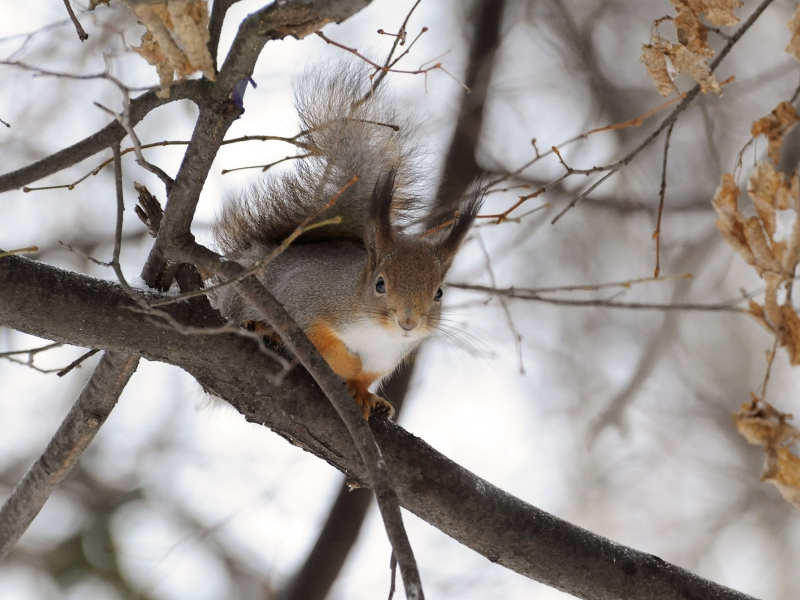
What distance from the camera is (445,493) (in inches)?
96.7

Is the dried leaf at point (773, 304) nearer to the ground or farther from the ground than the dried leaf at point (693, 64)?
nearer to the ground

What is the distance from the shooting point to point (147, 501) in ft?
17.9

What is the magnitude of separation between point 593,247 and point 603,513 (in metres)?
1.92

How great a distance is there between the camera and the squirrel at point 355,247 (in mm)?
2943

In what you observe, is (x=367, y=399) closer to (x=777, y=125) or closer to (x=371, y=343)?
(x=371, y=343)

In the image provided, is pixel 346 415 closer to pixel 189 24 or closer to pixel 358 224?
pixel 189 24

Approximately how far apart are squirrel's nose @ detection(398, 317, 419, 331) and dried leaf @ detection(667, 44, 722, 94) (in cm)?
117

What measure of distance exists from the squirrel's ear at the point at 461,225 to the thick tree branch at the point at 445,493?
2.66 feet

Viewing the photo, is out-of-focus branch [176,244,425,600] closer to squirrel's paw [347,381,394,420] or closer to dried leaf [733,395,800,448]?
dried leaf [733,395,800,448]

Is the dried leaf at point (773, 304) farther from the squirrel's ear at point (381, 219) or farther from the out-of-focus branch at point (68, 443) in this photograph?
the out-of-focus branch at point (68, 443)

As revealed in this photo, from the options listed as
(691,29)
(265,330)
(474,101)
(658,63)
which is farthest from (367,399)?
(474,101)

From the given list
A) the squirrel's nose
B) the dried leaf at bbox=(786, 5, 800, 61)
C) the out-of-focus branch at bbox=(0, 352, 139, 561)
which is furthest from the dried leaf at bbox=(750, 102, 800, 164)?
the out-of-focus branch at bbox=(0, 352, 139, 561)

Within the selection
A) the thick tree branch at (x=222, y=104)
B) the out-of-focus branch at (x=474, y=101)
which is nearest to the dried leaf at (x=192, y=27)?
the thick tree branch at (x=222, y=104)

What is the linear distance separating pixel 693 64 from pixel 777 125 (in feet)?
1.32
